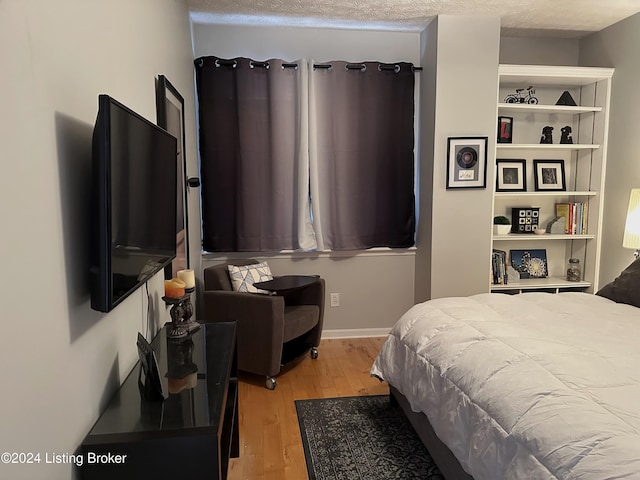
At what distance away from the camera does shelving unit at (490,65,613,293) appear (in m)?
3.71

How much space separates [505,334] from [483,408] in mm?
491

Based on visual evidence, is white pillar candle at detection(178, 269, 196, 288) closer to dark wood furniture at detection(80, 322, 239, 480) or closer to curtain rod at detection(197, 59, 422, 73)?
dark wood furniture at detection(80, 322, 239, 480)

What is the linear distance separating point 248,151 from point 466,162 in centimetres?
177

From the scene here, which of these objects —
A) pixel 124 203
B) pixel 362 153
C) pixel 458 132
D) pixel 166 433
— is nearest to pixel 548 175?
pixel 458 132

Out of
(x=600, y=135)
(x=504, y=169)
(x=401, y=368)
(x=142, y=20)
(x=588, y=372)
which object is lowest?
(x=401, y=368)

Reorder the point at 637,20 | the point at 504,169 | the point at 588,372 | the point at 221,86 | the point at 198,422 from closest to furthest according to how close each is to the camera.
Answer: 1. the point at 198,422
2. the point at 588,372
3. the point at 637,20
4. the point at 221,86
5. the point at 504,169

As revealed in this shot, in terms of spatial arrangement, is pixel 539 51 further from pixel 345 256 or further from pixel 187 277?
pixel 187 277

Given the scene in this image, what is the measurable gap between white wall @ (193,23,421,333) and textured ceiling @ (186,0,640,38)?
0.34 feet

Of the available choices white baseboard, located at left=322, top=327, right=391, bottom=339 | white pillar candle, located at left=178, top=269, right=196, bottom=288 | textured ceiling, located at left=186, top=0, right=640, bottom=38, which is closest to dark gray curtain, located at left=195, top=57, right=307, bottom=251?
textured ceiling, located at left=186, top=0, right=640, bottom=38

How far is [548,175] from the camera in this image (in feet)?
13.1

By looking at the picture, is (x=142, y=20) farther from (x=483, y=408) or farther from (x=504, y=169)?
(x=504, y=169)

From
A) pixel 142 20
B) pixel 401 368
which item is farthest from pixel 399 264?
pixel 142 20

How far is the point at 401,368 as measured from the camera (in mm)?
2316

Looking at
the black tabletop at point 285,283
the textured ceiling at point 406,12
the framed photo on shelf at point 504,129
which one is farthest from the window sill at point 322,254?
the textured ceiling at point 406,12
